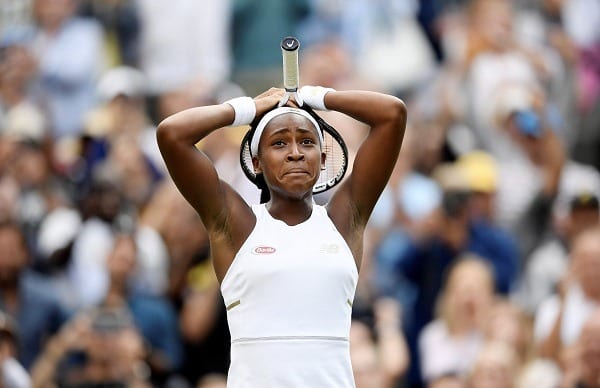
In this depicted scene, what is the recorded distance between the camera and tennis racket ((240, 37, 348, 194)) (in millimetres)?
7539

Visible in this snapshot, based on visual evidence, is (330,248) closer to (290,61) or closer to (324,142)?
(324,142)

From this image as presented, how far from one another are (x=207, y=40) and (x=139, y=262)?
4202 millimetres

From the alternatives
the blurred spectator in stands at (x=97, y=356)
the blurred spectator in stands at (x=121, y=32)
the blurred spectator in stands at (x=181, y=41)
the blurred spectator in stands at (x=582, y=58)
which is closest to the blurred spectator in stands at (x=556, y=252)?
the blurred spectator in stands at (x=582, y=58)

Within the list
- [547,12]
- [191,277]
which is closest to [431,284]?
[191,277]

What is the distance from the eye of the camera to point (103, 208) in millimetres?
12656

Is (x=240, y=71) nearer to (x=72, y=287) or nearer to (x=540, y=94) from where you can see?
(x=540, y=94)

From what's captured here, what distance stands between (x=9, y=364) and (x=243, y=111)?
379cm

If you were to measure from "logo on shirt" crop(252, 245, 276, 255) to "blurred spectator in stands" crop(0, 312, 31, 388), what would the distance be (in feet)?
11.6

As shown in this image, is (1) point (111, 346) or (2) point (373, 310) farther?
(2) point (373, 310)

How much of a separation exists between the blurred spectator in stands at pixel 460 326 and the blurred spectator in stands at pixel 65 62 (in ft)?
14.3

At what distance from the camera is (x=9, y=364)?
1071cm

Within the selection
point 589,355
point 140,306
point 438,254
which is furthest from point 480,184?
point 589,355

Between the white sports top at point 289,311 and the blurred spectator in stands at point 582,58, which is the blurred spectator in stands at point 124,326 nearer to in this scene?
the white sports top at point 289,311

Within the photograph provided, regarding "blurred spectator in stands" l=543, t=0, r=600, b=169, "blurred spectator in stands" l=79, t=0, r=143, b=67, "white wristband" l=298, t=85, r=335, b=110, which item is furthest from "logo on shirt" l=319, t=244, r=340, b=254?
"blurred spectator in stands" l=79, t=0, r=143, b=67
